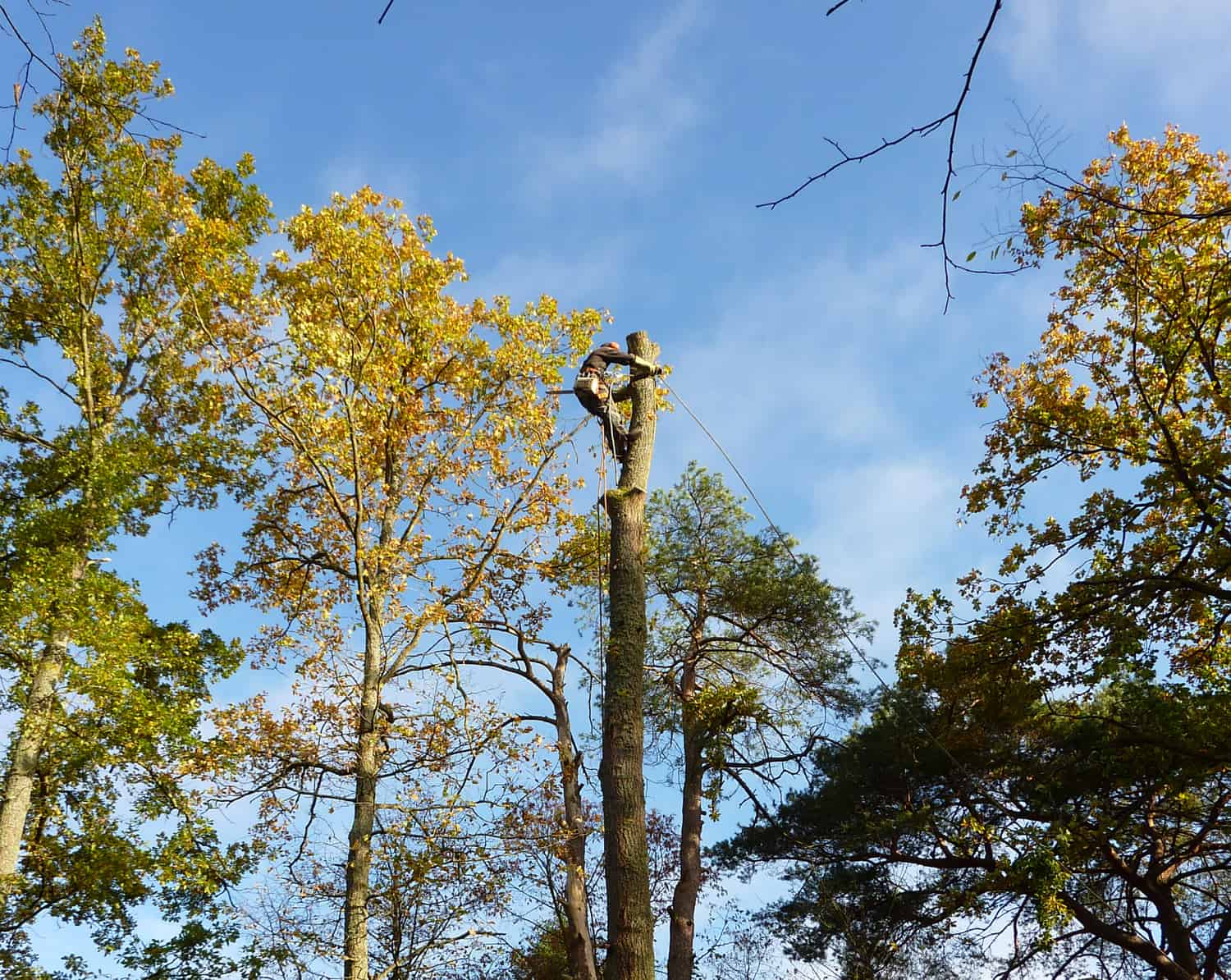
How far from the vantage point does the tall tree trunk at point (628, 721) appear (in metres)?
4.45

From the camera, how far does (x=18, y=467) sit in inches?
427

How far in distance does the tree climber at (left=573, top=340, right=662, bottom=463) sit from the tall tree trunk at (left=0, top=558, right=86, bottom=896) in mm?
6632

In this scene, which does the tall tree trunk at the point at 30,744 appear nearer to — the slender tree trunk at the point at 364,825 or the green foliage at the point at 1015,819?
the slender tree trunk at the point at 364,825

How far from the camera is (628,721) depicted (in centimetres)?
501

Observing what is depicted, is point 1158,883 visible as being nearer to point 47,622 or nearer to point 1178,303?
point 1178,303

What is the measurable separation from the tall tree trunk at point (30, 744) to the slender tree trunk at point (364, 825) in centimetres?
334

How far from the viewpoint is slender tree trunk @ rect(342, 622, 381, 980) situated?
24.6 ft

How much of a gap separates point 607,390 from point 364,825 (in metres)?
4.53

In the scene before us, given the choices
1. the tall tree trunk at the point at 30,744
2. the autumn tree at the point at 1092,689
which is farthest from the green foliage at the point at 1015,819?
the tall tree trunk at the point at 30,744

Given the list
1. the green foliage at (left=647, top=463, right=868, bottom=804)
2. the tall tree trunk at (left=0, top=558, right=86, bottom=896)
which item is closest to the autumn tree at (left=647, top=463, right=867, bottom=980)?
the green foliage at (left=647, top=463, right=868, bottom=804)

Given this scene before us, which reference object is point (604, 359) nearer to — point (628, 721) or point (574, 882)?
point (628, 721)

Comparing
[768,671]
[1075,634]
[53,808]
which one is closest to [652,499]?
[768,671]

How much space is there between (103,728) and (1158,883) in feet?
38.8

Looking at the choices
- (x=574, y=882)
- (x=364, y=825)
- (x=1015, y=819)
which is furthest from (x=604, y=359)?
(x=1015, y=819)
